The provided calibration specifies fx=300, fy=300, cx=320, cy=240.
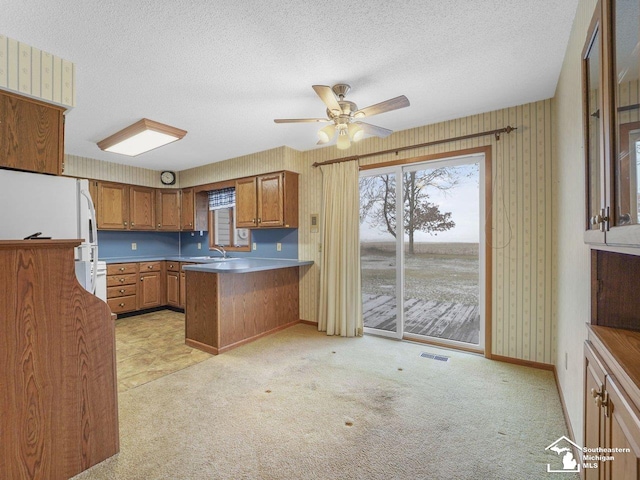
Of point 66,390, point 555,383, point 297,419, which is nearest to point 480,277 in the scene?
point 555,383

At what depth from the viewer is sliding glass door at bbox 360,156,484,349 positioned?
3.31m

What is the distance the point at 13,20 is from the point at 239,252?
3.71 meters

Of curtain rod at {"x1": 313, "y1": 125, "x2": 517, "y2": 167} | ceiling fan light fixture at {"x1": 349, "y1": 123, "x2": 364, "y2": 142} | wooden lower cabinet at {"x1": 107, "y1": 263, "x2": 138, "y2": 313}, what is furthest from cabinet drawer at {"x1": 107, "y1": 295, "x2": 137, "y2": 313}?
ceiling fan light fixture at {"x1": 349, "y1": 123, "x2": 364, "y2": 142}

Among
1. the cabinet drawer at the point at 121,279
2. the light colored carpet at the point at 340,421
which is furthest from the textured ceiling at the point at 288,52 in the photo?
the light colored carpet at the point at 340,421

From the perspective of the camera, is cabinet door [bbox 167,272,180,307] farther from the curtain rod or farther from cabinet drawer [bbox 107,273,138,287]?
the curtain rod

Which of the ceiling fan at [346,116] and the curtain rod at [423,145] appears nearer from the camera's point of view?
the ceiling fan at [346,116]

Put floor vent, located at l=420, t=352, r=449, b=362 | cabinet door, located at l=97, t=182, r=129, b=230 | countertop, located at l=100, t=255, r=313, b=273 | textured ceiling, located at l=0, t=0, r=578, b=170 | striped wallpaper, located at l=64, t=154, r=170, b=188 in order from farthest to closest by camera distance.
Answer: cabinet door, located at l=97, t=182, r=129, b=230
striped wallpaper, located at l=64, t=154, r=170, b=188
countertop, located at l=100, t=255, r=313, b=273
floor vent, located at l=420, t=352, r=449, b=362
textured ceiling, located at l=0, t=0, r=578, b=170

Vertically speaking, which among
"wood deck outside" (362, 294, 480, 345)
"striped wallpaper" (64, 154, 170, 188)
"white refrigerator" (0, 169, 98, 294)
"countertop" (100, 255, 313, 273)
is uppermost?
"striped wallpaper" (64, 154, 170, 188)

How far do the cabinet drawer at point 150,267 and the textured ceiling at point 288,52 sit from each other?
8.07ft

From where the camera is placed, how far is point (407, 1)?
162cm

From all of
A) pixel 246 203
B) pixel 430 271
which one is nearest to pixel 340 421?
pixel 430 271

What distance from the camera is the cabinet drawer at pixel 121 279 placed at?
14.9 feet

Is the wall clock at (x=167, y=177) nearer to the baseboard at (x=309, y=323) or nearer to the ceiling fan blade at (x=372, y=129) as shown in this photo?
the baseboard at (x=309, y=323)

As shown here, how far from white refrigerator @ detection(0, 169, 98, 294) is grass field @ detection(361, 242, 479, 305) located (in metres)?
2.94
